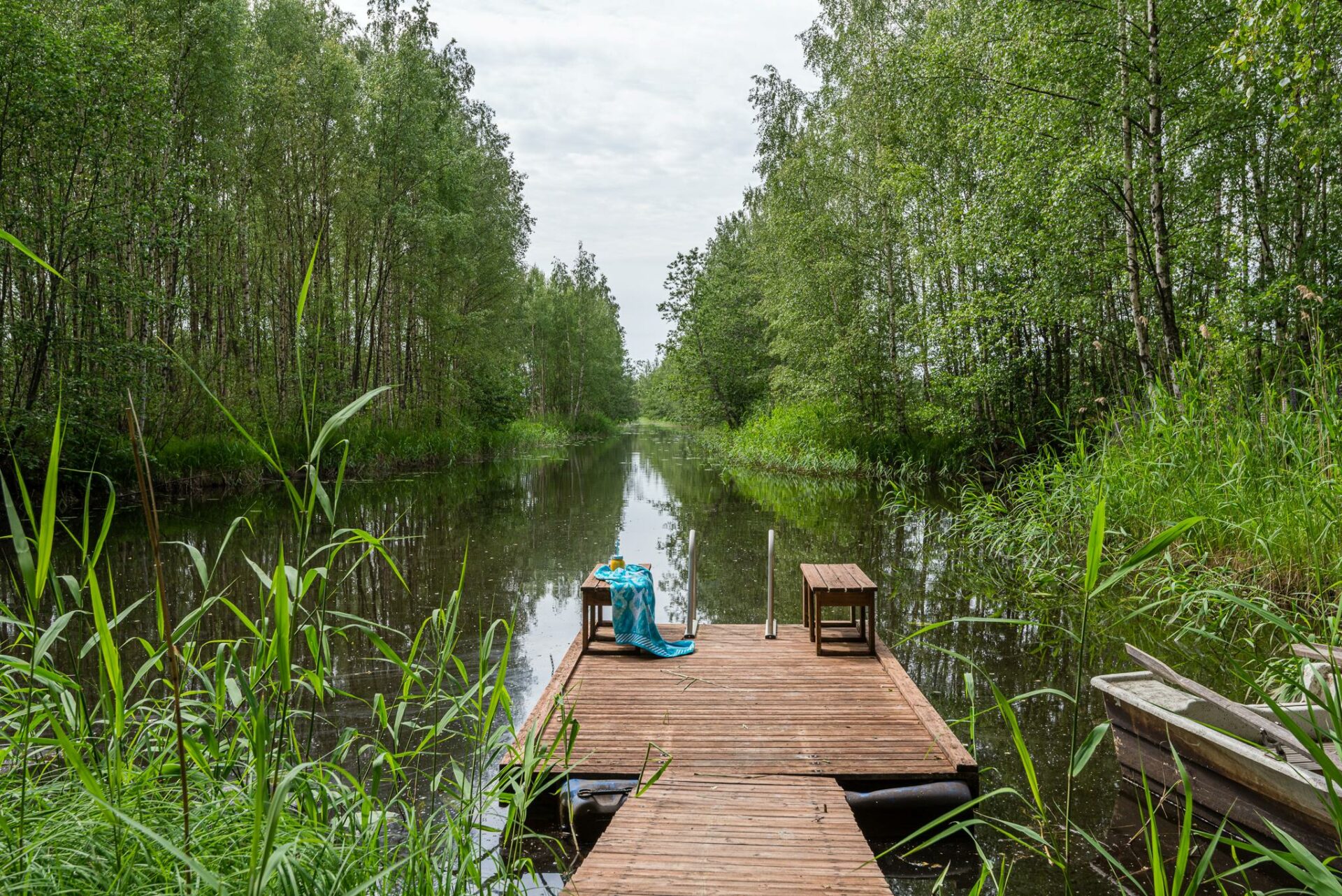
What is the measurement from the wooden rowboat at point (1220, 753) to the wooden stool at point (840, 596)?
1.71m

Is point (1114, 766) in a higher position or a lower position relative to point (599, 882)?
lower

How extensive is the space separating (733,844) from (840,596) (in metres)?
2.76

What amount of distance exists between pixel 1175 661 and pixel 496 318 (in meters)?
27.6

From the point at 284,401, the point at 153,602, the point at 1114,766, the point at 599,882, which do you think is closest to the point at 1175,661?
the point at 1114,766

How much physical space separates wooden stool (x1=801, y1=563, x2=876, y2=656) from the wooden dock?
0.53ft

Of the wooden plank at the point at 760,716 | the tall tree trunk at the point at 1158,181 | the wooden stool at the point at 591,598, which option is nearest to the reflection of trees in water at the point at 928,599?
the wooden plank at the point at 760,716

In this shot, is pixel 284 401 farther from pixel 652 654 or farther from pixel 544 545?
pixel 652 654

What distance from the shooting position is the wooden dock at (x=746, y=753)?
284 centimetres

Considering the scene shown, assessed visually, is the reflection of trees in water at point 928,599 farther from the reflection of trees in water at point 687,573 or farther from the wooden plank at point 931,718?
the wooden plank at point 931,718

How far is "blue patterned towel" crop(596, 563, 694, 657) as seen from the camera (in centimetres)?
571

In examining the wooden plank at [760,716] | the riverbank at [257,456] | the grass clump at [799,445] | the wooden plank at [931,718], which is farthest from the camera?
the grass clump at [799,445]

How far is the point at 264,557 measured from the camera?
958 cm

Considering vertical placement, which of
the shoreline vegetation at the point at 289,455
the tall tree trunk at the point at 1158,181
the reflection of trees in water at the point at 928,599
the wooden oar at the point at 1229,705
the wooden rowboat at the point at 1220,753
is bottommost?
the reflection of trees in water at the point at 928,599

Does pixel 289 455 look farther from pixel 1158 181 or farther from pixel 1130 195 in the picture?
pixel 1158 181
